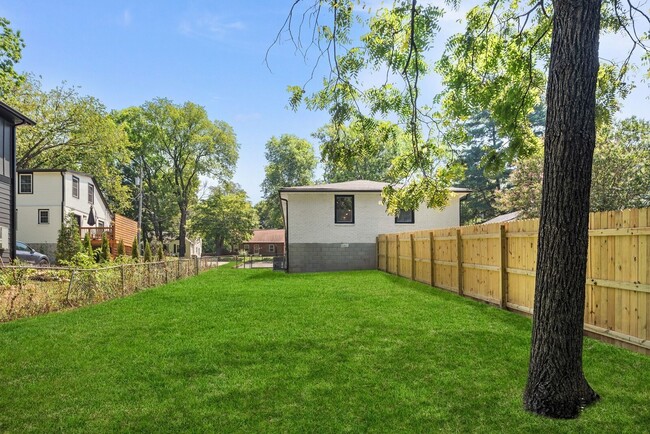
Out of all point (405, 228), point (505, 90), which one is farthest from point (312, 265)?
point (505, 90)

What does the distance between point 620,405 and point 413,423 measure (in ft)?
5.78

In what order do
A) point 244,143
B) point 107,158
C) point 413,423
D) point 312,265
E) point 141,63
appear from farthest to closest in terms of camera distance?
1. point 244,143
2. point 107,158
3. point 312,265
4. point 141,63
5. point 413,423

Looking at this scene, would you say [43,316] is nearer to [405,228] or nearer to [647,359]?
[647,359]

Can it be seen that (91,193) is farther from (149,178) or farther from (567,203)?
(567,203)

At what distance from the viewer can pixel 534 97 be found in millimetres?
5801

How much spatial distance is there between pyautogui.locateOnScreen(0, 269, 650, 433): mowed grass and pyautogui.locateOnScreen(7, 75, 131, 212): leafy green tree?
2230cm

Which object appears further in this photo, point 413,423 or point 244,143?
point 244,143

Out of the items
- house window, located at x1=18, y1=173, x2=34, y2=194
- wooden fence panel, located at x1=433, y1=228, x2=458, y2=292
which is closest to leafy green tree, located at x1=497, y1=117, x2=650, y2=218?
wooden fence panel, located at x1=433, y1=228, x2=458, y2=292

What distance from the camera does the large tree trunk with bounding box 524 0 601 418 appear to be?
118 inches

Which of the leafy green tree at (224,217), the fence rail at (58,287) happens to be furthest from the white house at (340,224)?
the leafy green tree at (224,217)

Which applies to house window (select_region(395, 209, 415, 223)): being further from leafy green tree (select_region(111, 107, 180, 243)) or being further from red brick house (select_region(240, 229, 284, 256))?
red brick house (select_region(240, 229, 284, 256))

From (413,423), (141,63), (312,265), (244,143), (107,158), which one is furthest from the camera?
(244,143)

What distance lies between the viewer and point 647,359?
4.23 metres

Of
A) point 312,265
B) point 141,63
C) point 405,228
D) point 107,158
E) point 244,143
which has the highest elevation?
point 244,143
